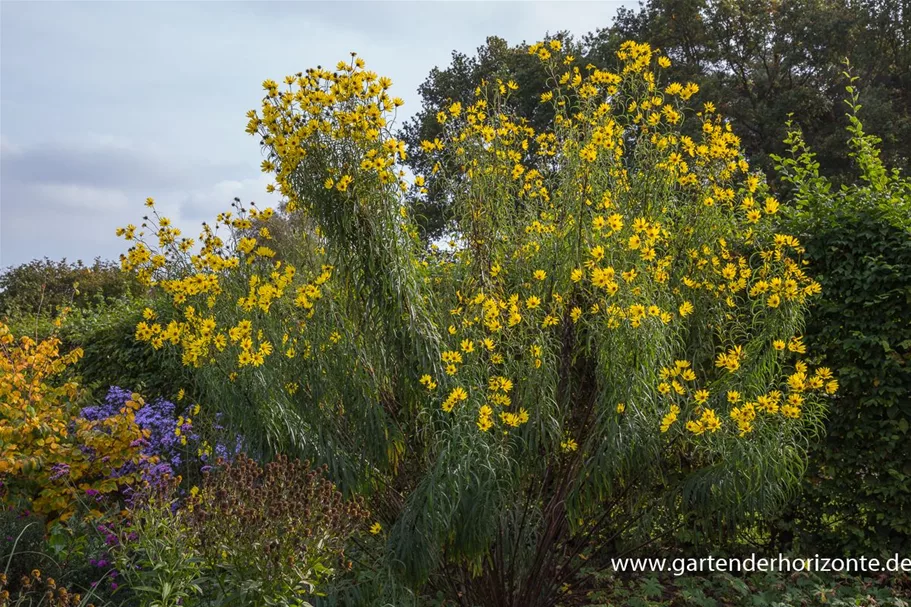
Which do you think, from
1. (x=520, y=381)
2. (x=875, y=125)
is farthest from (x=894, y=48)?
(x=520, y=381)

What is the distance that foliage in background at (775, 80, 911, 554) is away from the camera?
4.29 m

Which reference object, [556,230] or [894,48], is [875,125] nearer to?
[894,48]

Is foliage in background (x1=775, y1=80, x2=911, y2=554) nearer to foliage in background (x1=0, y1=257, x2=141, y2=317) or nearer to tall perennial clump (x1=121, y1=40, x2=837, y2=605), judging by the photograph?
tall perennial clump (x1=121, y1=40, x2=837, y2=605)

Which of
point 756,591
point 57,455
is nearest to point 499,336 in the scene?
point 756,591

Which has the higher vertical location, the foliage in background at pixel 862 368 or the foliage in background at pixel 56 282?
the foliage in background at pixel 56 282

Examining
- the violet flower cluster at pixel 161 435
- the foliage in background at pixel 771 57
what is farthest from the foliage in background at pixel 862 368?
the foliage in background at pixel 771 57

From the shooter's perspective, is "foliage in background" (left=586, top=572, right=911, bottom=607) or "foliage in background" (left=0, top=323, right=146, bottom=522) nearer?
"foliage in background" (left=586, top=572, right=911, bottom=607)

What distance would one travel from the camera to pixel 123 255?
4.08 metres

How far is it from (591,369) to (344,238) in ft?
4.28

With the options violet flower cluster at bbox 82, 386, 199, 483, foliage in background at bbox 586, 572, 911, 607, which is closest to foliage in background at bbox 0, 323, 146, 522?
violet flower cluster at bbox 82, 386, 199, 483

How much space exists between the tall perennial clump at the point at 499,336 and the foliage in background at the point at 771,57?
10.4m

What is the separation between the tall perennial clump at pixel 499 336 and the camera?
3340mm

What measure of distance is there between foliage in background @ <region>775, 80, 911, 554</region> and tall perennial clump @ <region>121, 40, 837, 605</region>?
651 mm

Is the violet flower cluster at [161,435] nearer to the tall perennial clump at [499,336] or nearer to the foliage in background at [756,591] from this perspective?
the tall perennial clump at [499,336]
